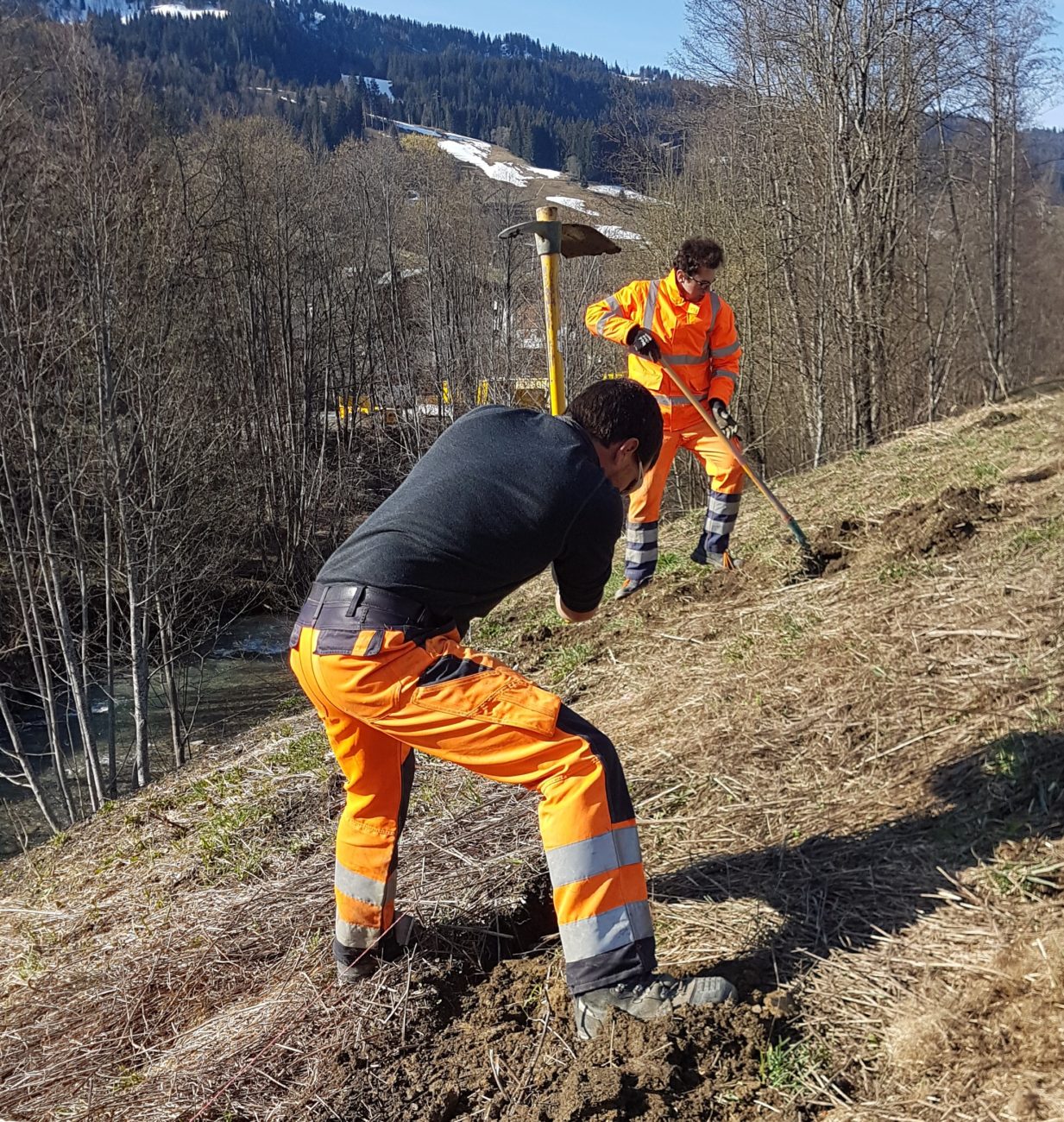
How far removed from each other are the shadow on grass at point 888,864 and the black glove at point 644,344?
3.77 meters

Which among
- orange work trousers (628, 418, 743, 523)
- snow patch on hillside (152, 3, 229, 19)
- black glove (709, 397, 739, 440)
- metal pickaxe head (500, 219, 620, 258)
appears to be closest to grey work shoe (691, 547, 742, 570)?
orange work trousers (628, 418, 743, 523)

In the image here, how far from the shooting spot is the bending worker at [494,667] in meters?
2.43

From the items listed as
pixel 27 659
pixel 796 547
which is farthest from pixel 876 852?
pixel 27 659

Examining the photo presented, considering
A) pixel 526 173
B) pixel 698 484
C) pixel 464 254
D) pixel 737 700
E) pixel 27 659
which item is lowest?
pixel 27 659

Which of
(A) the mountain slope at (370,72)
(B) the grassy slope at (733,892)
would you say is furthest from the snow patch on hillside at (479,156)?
(B) the grassy slope at (733,892)

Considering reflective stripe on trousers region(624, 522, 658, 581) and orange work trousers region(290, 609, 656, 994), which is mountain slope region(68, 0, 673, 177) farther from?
orange work trousers region(290, 609, 656, 994)

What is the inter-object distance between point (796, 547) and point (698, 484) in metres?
13.8

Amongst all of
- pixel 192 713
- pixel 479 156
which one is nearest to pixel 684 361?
pixel 192 713

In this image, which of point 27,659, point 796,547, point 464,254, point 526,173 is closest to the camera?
point 796,547

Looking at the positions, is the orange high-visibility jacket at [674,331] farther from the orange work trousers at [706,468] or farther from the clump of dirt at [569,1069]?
the clump of dirt at [569,1069]

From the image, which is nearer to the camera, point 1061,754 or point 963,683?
point 1061,754

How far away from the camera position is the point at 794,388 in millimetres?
19594

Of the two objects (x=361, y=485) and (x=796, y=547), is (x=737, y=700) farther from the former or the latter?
(x=361, y=485)

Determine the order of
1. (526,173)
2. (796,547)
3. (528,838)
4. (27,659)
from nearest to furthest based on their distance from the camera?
1. (528,838)
2. (796,547)
3. (27,659)
4. (526,173)
